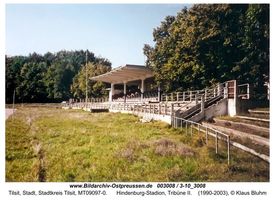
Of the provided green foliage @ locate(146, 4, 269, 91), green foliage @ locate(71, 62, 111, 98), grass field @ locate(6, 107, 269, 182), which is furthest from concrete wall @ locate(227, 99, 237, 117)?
green foliage @ locate(71, 62, 111, 98)

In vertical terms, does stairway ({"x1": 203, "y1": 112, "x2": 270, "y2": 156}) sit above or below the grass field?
above

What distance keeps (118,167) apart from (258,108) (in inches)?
371

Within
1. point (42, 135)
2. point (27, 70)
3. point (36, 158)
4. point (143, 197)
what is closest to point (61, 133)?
point (42, 135)

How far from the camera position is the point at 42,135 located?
51.9ft

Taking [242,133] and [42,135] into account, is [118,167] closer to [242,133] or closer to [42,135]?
[242,133]

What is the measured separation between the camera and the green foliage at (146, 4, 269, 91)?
62.5 feet

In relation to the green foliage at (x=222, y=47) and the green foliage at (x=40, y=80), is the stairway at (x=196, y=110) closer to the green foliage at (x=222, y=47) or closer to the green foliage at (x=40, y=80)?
the green foliage at (x=222, y=47)

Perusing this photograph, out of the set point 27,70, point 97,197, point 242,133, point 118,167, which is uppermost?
point 27,70

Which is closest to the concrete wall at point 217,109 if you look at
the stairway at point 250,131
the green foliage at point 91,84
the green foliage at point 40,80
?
the stairway at point 250,131

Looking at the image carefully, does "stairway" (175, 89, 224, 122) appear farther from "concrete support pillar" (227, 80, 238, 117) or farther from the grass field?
the grass field

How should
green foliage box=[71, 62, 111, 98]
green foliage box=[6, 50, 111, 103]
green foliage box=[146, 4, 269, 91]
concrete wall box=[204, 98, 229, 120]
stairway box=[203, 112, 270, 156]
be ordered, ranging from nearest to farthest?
stairway box=[203, 112, 270, 156] < concrete wall box=[204, 98, 229, 120] < green foliage box=[146, 4, 269, 91] < green foliage box=[6, 50, 111, 103] < green foliage box=[71, 62, 111, 98]

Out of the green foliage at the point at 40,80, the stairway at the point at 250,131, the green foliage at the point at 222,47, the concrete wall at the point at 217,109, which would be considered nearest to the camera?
the stairway at the point at 250,131

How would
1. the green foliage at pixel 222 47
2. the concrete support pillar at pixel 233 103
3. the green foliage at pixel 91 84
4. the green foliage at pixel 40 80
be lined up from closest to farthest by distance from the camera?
the concrete support pillar at pixel 233 103
the green foliage at pixel 222 47
the green foliage at pixel 40 80
the green foliage at pixel 91 84

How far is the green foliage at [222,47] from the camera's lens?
19.0 metres
